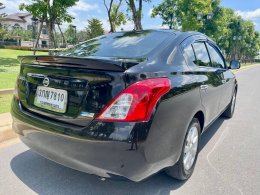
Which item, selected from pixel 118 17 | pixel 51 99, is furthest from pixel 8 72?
pixel 118 17

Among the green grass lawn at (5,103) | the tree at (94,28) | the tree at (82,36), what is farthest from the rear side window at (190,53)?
the tree at (82,36)

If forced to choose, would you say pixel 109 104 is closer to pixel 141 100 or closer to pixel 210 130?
pixel 141 100

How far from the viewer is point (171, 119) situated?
2.54m

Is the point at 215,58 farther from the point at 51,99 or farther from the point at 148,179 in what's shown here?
the point at 51,99

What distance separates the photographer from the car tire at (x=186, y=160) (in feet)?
9.68

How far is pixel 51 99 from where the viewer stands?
2.58 meters

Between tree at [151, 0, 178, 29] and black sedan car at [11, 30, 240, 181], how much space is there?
1302 inches

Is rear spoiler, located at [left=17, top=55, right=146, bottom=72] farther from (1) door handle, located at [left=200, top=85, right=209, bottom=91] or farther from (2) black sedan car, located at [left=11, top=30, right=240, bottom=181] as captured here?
(1) door handle, located at [left=200, top=85, right=209, bottom=91]

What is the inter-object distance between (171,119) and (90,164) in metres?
0.83

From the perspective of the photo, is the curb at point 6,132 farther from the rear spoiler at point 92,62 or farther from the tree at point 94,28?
the tree at point 94,28

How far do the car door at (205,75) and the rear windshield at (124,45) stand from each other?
40cm

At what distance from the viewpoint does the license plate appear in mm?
2490

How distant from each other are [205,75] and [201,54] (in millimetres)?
361

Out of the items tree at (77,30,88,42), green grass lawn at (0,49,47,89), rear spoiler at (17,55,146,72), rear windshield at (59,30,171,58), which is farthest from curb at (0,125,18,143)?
tree at (77,30,88,42)
